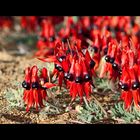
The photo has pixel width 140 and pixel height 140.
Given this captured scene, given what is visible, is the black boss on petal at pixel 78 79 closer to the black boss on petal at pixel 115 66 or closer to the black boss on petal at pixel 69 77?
the black boss on petal at pixel 69 77

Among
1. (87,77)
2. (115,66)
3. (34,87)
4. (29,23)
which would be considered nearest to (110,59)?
(115,66)

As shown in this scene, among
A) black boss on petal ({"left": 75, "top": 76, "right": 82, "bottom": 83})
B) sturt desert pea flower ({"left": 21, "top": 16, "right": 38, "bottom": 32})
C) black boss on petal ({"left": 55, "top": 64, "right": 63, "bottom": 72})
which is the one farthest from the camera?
sturt desert pea flower ({"left": 21, "top": 16, "right": 38, "bottom": 32})

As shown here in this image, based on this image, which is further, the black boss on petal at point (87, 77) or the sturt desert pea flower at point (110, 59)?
the sturt desert pea flower at point (110, 59)

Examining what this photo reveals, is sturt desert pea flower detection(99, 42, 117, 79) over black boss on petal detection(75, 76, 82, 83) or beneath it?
over

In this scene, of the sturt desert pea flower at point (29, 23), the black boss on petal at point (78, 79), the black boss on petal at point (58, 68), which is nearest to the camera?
the black boss on petal at point (78, 79)

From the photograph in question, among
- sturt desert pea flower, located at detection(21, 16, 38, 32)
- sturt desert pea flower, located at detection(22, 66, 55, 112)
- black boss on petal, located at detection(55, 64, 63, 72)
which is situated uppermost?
sturt desert pea flower, located at detection(21, 16, 38, 32)

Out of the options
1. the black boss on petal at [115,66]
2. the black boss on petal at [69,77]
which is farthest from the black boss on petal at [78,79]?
the black boss on petal at [115,66]

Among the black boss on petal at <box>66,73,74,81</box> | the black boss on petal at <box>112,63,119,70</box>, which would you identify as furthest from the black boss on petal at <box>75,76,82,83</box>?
the black boss on petal at <box>112,63,119,70</box>

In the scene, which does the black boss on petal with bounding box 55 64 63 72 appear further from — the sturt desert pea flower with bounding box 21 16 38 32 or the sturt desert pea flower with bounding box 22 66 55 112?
the sturt desert pea flower with bounding box 21 16 38 32
